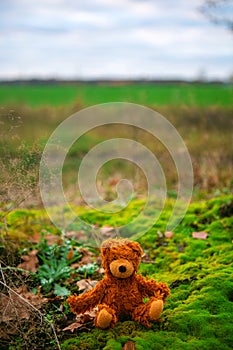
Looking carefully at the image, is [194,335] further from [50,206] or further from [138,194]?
[138,194]

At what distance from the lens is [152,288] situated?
121 inches

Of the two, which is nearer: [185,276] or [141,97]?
[185,276]

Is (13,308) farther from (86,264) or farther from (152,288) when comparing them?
(86,264)

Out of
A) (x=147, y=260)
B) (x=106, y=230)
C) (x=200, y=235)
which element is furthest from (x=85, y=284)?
(x=200, y=235)

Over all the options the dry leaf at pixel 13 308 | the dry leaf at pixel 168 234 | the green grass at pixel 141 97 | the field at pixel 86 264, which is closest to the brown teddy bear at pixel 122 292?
the field at pixel 86 264

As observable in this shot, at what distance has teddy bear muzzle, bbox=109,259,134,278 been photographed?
116 inches

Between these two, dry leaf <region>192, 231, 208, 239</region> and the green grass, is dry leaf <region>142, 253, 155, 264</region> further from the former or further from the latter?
the green grass

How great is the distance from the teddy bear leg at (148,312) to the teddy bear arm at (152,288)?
0.08 meters

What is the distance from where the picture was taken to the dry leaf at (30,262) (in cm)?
407

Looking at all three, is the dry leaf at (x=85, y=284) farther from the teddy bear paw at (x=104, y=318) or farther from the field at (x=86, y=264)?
the teddy bear paw at (x=104, y=318)

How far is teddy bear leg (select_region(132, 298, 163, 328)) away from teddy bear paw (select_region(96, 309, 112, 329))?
0.21m

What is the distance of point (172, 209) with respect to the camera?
5.73 m

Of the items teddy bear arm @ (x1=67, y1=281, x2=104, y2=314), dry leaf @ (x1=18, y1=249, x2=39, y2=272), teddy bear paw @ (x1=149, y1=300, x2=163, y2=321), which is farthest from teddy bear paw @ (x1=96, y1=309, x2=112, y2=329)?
dry leaf @ (x1=18, y1=249, x2=39, y2=272)

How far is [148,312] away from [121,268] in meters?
0.35
